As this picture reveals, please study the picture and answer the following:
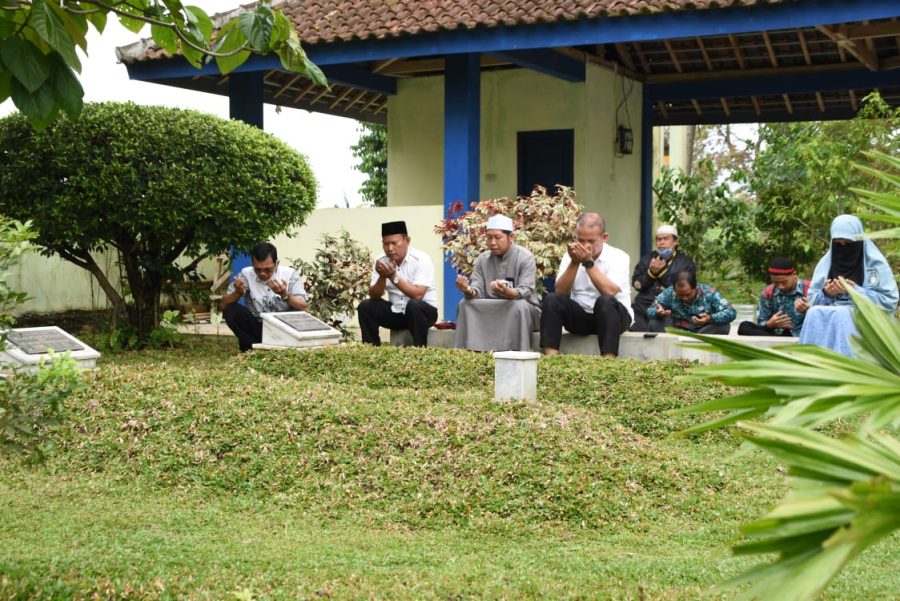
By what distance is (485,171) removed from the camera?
51.7 feet

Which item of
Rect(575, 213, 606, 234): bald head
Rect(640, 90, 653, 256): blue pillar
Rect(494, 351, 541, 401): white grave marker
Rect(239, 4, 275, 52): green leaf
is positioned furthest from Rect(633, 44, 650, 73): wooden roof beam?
Rect(239, 4, 275, 52): green leaf

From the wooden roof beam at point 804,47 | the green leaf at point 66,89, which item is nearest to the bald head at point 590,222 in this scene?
the wooden roof beam at point 804,47

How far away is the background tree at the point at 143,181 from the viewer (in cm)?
1059

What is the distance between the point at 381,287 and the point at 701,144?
32.8 meters

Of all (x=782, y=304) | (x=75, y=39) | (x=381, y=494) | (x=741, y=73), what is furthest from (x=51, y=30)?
(x=741, y=73)

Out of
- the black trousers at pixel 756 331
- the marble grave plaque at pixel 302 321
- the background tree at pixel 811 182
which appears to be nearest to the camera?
the black trousers at pixel 756 331

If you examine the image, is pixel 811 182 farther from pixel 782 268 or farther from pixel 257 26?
pixel 257 26

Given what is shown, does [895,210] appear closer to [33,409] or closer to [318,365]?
[33,409]

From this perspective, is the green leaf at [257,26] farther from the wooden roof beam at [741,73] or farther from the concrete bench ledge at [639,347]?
the wooden roof beam at [741,73]

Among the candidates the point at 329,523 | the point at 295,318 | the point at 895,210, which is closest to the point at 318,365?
the point at 295,318

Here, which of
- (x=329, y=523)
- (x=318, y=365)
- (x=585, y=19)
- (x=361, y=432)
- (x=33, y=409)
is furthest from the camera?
(x=585, y=19)

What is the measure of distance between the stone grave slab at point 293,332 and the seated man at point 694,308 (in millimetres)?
A: 3092

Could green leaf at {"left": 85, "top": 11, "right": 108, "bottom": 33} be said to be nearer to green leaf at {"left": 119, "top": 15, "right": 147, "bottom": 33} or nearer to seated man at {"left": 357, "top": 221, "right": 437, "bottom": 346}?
green leaf at {"left": 119, "top": 15, "right": 147, "bottom": 33}

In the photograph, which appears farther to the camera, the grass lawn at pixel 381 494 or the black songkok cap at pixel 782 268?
the black songkok cap at pixel 782 268
